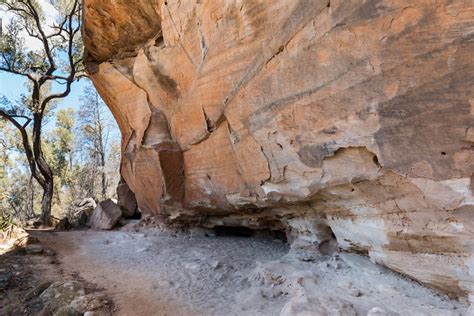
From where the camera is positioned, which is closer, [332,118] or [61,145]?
[332,118]

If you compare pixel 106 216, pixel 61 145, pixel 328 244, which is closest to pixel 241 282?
pixel 328 244

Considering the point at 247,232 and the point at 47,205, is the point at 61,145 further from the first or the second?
the point at 247,232

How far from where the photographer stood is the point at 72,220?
31.4ft

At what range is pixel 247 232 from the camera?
7.31 metres

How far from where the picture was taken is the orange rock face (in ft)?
7.64

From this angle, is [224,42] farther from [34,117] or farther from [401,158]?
[34,117]

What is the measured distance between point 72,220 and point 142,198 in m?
3.96

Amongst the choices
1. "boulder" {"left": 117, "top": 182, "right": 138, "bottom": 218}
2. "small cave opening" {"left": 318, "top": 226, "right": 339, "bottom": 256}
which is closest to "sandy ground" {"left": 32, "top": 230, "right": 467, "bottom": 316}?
"small cave opening" {"left": 318, "top": 226, "right": 339, "bottom": 256}

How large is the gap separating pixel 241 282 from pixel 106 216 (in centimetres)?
555

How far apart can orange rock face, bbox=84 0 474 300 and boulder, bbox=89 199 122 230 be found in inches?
137

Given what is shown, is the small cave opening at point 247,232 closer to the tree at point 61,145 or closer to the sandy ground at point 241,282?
the sandy ground at point 241,282

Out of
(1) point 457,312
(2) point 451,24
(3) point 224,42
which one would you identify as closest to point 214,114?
(3) point 224,42

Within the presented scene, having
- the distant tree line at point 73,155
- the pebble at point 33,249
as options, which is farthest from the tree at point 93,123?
the pebble at point 33,249

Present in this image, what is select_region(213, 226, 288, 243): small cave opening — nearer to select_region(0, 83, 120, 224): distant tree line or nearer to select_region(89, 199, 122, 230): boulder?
select_region(89, 199, 122, 230): boulder
